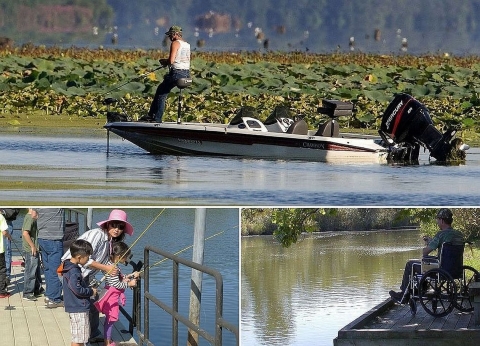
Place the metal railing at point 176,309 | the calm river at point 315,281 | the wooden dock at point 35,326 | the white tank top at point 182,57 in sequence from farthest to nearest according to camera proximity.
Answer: the white tank top at point 182,57 → the wooden dock at point 35,326 → the calm river at point 315,281 → the metal railing at point 176,309

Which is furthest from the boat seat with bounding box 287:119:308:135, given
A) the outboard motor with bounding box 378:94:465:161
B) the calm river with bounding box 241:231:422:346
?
the calm river with bounding box 241:231:422:346

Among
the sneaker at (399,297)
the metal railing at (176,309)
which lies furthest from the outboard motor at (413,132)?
the metal railing at (176,309)

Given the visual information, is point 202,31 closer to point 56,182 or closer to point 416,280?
point 56,182

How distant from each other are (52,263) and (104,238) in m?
1.18

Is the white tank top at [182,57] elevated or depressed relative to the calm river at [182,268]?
elevated

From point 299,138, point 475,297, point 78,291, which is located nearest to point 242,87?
point 299,138

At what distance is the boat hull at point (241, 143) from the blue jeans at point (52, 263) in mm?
3847

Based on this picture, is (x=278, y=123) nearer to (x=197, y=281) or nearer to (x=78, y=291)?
(x=197, y=281)

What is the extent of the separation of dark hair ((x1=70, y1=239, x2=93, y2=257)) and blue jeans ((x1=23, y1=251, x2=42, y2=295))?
2.02 meters

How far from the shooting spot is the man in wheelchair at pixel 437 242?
7.77 m

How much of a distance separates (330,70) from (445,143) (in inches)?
312

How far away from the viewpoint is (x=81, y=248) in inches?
257

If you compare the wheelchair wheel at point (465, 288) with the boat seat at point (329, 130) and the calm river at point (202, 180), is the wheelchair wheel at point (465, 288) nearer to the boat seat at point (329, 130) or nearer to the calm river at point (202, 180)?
the calm river at point (202, 180)

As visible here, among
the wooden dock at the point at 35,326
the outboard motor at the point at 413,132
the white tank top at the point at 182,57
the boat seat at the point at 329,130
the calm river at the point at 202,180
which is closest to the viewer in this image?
the wooden dock at the point at 35,326
